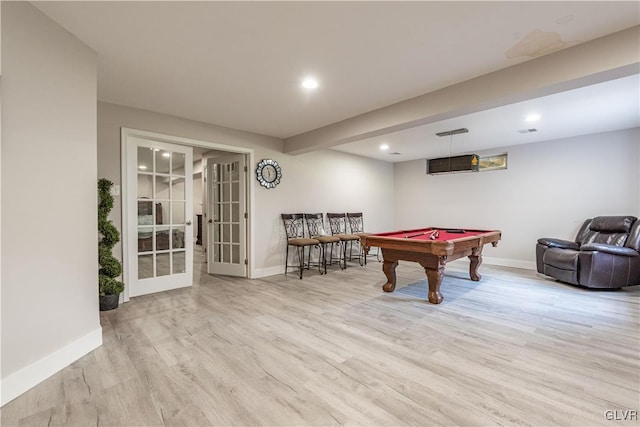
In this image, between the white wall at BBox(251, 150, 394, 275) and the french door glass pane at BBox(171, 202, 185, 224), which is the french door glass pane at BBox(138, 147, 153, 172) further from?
the white wall at BBox(251, 150, 394, 275)

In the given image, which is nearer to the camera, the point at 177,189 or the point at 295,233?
the point at 177,189

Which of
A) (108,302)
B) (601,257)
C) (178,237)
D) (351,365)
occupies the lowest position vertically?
(351,365)

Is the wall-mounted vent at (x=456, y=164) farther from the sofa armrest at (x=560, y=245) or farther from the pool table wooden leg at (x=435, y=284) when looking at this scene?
the pool table wooden leg at (x=435, y=284)

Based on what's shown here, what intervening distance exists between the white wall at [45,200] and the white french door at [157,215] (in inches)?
57.2

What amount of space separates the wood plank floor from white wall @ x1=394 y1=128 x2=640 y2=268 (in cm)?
205

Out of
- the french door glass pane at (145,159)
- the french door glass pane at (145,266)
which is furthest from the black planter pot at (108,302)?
the french door glass pane at (145,159)

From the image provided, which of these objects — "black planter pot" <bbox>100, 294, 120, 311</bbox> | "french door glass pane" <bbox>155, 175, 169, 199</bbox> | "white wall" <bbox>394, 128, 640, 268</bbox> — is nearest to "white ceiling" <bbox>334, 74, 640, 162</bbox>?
"white wall" <bbox>394, 128, 640, 268</bbox>

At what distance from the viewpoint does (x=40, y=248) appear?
1.83 meters

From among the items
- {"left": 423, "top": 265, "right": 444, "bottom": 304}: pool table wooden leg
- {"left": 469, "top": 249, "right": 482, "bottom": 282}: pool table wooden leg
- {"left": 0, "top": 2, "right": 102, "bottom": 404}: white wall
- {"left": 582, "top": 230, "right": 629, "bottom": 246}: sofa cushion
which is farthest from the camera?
{"left": 469, "top": 249, "right": 482, "bottom": 282}: pool table wooden leg

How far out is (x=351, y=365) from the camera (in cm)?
203

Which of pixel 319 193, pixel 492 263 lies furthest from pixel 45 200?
pixel 492 263

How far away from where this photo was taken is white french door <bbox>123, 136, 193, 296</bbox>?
359cm

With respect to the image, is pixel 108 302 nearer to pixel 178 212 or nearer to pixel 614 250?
pixel 178 212

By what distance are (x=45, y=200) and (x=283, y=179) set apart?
3496 millimetres
